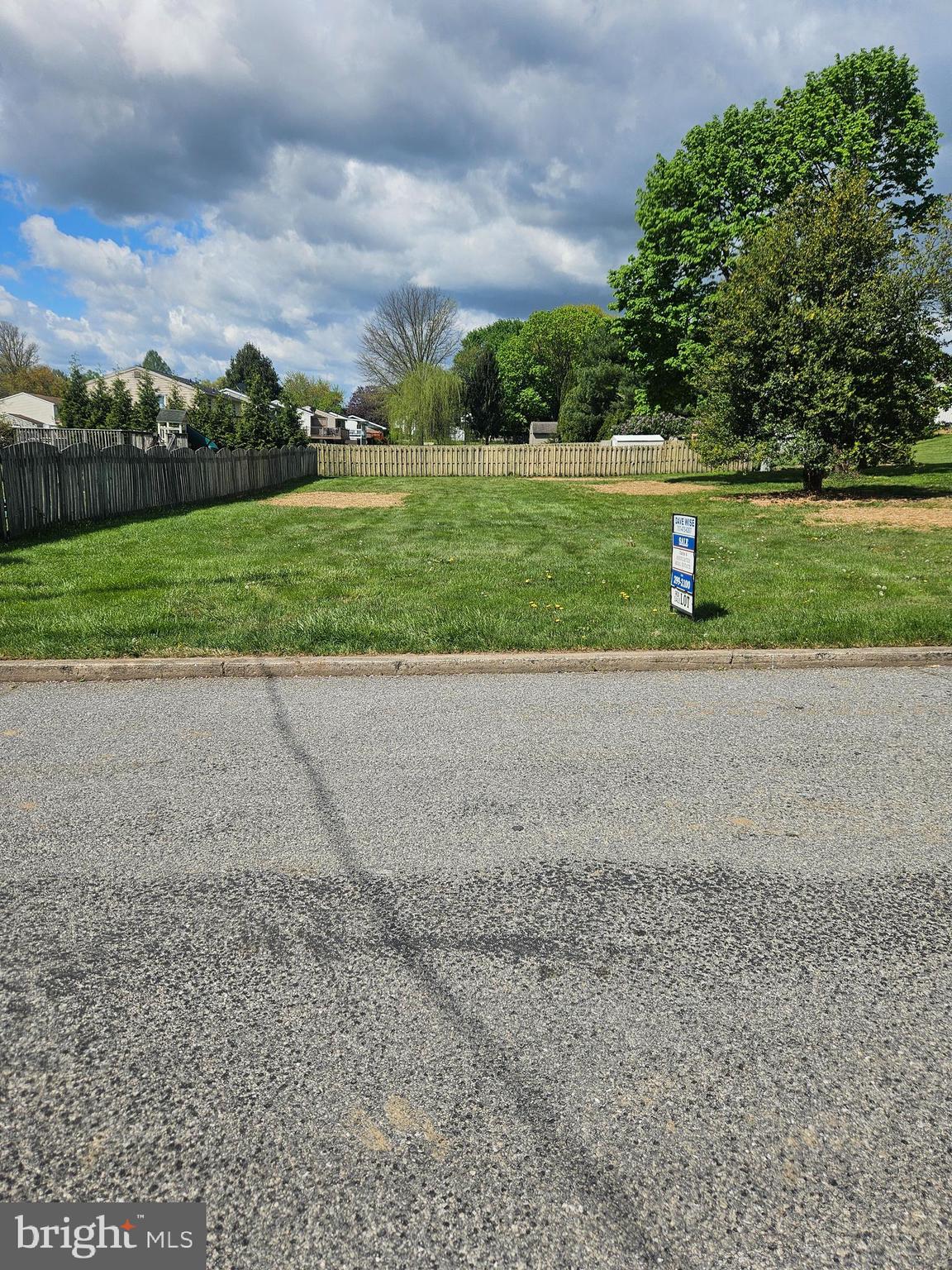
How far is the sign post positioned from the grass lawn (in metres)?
0.19

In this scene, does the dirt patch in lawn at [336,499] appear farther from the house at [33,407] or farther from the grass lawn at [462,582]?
the house at [33,407]

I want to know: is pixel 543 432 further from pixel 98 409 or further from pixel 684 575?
pixel 684 575

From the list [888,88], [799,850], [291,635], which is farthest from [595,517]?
[888,88]

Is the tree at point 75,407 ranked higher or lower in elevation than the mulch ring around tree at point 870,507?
higher

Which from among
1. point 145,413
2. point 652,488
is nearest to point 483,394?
point 145,413

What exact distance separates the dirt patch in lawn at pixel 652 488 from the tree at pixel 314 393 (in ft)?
283

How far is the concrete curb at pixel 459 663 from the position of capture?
6168 mm

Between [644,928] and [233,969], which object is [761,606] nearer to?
[644,928]

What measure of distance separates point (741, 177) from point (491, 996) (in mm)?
32847

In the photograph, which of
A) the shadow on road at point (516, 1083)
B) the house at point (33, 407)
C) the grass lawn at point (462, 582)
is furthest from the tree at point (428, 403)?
the shadow on road at point (516, 1083)

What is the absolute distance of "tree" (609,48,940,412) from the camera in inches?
1044

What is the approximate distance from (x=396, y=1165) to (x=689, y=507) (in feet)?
61.0

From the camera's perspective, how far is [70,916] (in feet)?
9.75

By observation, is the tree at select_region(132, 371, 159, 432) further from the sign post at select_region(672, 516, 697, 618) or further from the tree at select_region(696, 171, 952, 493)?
the sign post at select_region(672, 516, 697, 618)
